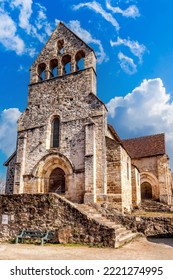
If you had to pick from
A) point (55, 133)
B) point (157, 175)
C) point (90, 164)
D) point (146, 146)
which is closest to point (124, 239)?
point (90, 164)

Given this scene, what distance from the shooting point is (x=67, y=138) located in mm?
16688

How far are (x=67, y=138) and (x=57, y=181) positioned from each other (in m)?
3.06

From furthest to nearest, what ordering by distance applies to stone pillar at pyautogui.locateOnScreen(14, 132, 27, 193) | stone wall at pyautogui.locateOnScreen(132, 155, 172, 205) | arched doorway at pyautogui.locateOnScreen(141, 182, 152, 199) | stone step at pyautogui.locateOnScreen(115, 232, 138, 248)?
arched doorway at pyautogui.locateOnScreen(141, 182, 152, 199), stone wall at pyautogui.locateOnScreen(132, 155, 172, 205), stone pillar at pyautogui.locateOnScreen(14, 132, 27, 193), stone step at pyautogui.locateOnScreen(115, 232, 138, 248)

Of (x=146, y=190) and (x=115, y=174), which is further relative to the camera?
(x=146, y=190)

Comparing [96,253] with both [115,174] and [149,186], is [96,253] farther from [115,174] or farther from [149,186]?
[149,186]

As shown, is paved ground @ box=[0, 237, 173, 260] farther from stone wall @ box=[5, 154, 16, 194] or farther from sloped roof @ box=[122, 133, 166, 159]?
sloped roof @ box=[122, 133, 166, 159]

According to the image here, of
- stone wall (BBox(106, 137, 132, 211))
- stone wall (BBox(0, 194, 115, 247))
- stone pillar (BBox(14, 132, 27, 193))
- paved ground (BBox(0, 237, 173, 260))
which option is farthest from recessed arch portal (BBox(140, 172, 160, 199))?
stone wall (BBox(0, 194, 115, 247))

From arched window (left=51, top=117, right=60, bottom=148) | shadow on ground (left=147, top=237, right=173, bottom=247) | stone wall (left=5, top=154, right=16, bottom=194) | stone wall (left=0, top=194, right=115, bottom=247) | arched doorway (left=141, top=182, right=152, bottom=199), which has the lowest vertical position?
shadow on ground (left=147, top=237, right=173, bottom=247)

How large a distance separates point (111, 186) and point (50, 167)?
455cm

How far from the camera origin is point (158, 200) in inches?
1049

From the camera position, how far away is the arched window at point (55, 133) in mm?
17256

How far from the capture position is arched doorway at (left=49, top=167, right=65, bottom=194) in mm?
16641

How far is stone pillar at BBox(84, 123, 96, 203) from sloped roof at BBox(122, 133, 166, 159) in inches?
545
